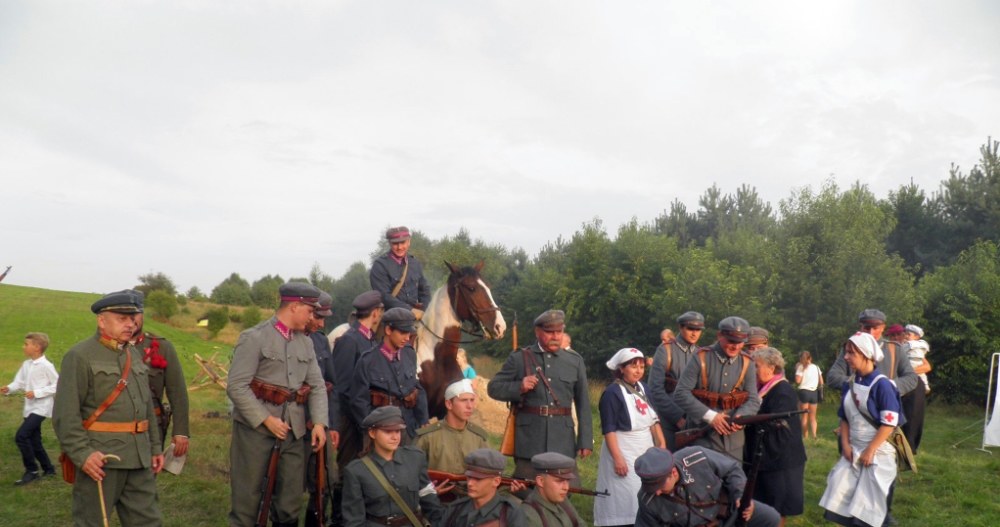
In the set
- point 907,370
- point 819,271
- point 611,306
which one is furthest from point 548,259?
point 907,370

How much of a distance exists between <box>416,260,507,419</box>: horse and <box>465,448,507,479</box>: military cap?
4124 mm

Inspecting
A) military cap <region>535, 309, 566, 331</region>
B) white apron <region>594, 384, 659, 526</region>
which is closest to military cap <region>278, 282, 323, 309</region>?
military cap <region>535, 309, 566, 331</region>

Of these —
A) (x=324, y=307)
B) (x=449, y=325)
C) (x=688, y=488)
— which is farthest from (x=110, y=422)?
(x=449, y=325)

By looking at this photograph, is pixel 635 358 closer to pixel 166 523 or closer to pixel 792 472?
pixel 792 472

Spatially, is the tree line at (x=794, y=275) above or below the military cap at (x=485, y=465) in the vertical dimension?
above

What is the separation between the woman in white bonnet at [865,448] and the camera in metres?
6.84

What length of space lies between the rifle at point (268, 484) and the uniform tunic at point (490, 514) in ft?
5.27

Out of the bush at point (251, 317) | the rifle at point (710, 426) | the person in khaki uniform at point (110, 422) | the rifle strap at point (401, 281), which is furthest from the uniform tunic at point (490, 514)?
the bush at point (251, 317)

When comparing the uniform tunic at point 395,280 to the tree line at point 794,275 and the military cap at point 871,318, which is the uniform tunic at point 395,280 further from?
the tree line at point 794,275

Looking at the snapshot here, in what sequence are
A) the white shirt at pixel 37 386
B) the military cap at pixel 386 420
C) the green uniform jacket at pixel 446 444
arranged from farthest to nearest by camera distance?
the white shirt at pixel 37 386, the green uniform jacket at pixel 446 444, the military cap at pixel 386 420

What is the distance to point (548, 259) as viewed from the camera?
48.0 metres

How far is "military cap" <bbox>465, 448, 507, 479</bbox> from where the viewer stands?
481cm

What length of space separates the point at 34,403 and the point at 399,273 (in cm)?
457

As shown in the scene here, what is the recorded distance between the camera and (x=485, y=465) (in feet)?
15.8
